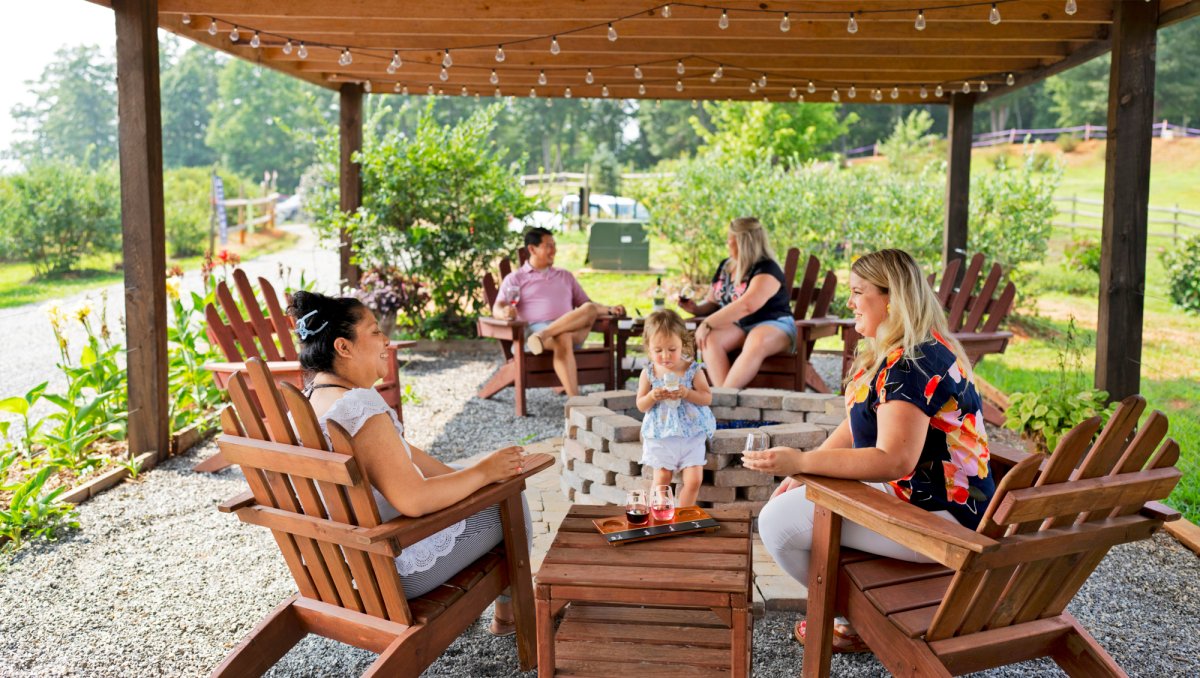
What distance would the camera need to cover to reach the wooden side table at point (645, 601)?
218 cm

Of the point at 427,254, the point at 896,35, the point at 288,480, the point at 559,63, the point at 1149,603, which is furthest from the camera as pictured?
the point at 427,254

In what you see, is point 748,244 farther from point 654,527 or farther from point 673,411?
point 654,527

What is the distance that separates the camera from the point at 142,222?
14.8 ft

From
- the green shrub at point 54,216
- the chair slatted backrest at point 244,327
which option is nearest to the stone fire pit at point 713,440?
the chair slatted backrest at point 244,327

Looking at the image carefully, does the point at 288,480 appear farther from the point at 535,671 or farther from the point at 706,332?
the point at 706,332

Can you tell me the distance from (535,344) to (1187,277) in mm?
10173

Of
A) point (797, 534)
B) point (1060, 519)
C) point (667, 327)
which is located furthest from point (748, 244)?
point (1060, 519)

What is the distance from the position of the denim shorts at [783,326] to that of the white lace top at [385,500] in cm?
335

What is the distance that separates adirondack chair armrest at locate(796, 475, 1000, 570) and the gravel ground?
65 centimetres

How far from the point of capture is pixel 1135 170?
15.3ft

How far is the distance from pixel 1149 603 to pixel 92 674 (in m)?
3.24

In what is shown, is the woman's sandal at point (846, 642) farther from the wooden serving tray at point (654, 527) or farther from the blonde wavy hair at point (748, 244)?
the blonde wavy hair at point (748, 244)

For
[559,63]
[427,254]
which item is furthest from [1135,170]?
[427,254]

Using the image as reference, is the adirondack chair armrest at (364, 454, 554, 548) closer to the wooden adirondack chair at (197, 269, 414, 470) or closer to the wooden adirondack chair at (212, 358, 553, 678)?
the wooden adirondack chair at (212, 358, 553, 678)
